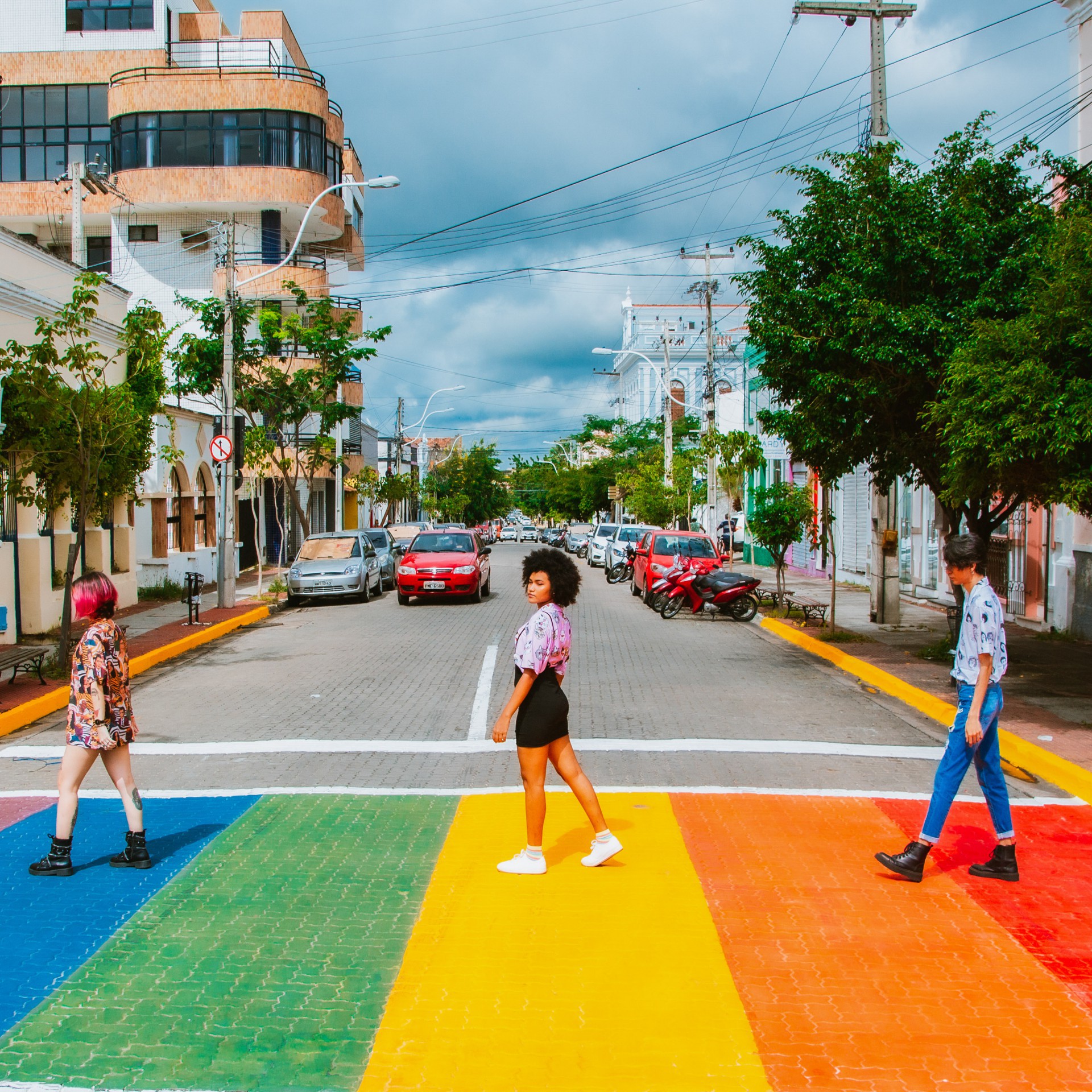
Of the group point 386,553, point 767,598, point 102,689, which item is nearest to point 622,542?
point 386,553

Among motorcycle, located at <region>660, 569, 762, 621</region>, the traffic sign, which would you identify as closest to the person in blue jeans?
motorcycle, located at <region>660, 569, 762, 621</region>

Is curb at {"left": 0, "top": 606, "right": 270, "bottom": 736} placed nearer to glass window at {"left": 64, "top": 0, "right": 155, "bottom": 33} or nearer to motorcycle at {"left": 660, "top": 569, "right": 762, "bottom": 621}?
motorcycle at {"left": 660, "top": 569, "right": 762, "bottom": 621}

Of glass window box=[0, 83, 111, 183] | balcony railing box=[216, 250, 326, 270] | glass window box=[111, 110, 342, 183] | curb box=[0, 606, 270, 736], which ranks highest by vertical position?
glass window box=[0, 83, 111, 183]

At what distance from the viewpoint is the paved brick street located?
3.85 m

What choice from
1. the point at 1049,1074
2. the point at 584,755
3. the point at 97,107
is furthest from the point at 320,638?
the point at 97,107

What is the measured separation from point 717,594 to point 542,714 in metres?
15.1

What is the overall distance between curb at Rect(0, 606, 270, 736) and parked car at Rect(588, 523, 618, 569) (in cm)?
1913

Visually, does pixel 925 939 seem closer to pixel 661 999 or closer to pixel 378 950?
pixel 661 999

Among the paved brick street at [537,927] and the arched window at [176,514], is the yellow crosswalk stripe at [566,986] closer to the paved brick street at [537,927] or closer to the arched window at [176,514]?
the paved brick street at [537,927]

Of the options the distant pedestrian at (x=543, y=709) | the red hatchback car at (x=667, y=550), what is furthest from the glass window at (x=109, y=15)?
the distant pedestrian at (x=543, y=709)

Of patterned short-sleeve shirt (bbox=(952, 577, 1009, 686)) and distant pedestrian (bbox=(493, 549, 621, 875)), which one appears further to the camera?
patterned short-sleeve shirt (bbox=(952, 577, 1009, 686))

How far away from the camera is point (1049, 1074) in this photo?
375 centimetres

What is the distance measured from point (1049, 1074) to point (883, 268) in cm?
1023

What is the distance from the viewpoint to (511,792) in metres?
7.60
